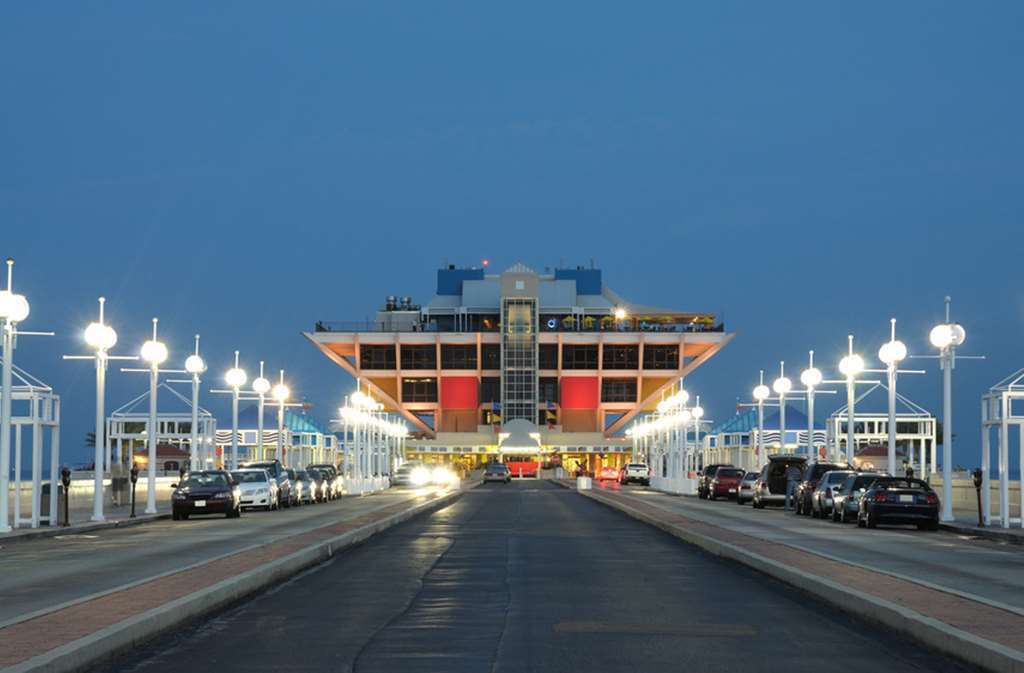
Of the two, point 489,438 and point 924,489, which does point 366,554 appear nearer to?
point 924,489

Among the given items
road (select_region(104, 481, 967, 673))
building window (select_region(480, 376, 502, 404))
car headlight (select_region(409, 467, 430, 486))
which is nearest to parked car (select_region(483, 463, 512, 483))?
car headlight (select_region(409, 467, 430, 486))

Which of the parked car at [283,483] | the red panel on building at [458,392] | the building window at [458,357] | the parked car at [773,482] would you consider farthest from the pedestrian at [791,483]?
the red panel on building at [458,392]

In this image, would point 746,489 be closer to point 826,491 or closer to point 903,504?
point 826,491

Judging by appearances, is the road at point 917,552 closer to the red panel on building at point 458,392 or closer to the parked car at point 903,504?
the parked car at point 903,504

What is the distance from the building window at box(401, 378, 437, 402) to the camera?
170875 millimetres

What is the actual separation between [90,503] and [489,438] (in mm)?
117533

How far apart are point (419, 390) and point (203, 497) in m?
126

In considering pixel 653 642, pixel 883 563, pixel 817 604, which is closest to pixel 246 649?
pixel 653 642

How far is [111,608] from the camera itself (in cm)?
1539

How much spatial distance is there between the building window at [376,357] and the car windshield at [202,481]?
11942cm

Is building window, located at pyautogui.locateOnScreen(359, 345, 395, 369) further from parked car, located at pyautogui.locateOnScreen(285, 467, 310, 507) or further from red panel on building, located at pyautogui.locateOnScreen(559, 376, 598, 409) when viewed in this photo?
parked car, located at pyautogui.locateOnScreen(285, 467, 310, 507)

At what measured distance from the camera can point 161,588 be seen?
703 inches

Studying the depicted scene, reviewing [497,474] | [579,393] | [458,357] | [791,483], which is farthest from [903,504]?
[579,393]

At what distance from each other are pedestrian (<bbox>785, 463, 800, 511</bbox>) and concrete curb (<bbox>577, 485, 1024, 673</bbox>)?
29264 mm
